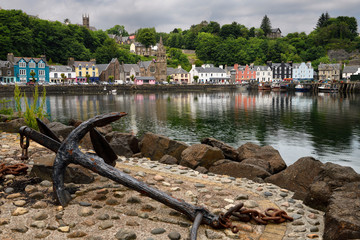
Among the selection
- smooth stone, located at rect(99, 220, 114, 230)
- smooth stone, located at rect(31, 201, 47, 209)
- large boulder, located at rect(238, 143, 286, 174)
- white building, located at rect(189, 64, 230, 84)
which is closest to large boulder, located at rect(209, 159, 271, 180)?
large boulder, located at rect(238, 143, 286, 174)

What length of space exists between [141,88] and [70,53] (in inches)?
1405

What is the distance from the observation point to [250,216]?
5.85 m

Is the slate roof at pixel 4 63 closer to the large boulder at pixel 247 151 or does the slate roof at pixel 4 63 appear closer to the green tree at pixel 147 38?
the green tree at pixel 147 38

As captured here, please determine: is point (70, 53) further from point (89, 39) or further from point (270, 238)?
point (270, 238)

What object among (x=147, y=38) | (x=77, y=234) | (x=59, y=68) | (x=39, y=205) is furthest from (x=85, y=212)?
(x=147, y=38)

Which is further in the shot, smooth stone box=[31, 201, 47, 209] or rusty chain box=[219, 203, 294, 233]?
smooth stone box=[31, 201, 47, 209]

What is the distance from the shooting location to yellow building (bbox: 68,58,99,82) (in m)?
109

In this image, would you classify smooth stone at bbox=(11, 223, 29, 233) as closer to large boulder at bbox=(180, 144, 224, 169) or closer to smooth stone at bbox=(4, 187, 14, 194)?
smooth stone at bbox=(4, 187, 14, 194)

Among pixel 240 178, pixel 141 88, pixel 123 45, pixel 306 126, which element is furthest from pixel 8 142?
pixel 123 45

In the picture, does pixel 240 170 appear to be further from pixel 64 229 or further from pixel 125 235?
pixel 64 229

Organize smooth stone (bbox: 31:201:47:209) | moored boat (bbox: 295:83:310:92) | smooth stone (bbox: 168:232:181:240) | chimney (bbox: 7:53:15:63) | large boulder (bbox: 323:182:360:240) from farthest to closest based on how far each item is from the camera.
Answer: moored boat (bbox: 295:83:310:92)
chimney (bbox: 7:53:15:63)
smooth stone (bbox: 31:201:47:209)
smooth stone (bbox: 168:232:181:240)
large boulder (bbox: 323:182:360:240)

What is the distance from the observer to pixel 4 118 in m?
16.5

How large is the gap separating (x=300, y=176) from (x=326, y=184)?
242 centimetres

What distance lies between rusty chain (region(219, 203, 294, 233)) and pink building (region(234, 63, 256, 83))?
13493cm
